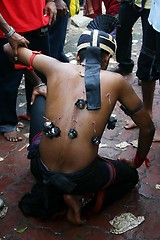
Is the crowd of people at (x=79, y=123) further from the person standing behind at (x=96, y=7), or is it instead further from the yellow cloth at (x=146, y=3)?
the person standing behind at (x=96, y=7)

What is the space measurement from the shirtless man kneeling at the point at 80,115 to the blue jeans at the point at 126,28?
63.4 inches

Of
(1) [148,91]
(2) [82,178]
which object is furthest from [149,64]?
(2) [82,178]

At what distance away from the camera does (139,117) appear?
2.89 meters

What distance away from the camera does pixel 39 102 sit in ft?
10.7

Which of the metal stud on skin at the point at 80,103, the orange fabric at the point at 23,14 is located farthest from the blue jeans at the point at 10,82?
the metal stud on skin at the point at 80,103

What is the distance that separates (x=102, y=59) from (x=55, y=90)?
0.42m

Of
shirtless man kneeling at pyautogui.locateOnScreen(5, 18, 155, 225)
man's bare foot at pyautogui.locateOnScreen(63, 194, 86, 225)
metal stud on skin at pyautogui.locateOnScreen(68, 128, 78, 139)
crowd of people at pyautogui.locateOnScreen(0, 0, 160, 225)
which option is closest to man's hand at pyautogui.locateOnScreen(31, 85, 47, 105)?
crowd of people at pyautogui.locateOnScreen(0, 0, 160, 225)

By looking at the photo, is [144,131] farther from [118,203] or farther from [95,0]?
[95,0]

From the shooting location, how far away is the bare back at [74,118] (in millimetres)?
2697

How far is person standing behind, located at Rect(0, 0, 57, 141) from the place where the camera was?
12.2ft

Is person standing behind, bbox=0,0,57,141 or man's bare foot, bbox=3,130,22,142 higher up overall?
person standing behind, bbox=0,0,57,141

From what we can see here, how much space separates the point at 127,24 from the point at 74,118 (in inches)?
103

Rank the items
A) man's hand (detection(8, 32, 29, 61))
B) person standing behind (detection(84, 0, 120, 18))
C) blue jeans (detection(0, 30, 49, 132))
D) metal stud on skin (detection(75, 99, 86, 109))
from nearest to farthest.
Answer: metal stud on skin (detection(75, 99, 86, 109)), man's hand (detection(8, 32, 29, 61)), blue jeans (detection(0, 30, 49, 132)), person standing behind (detection(84, 0, 120, 18))

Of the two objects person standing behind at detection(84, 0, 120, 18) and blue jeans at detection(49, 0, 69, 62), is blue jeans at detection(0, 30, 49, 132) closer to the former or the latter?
blue jeans at detection(49, 0, 69, 62)
